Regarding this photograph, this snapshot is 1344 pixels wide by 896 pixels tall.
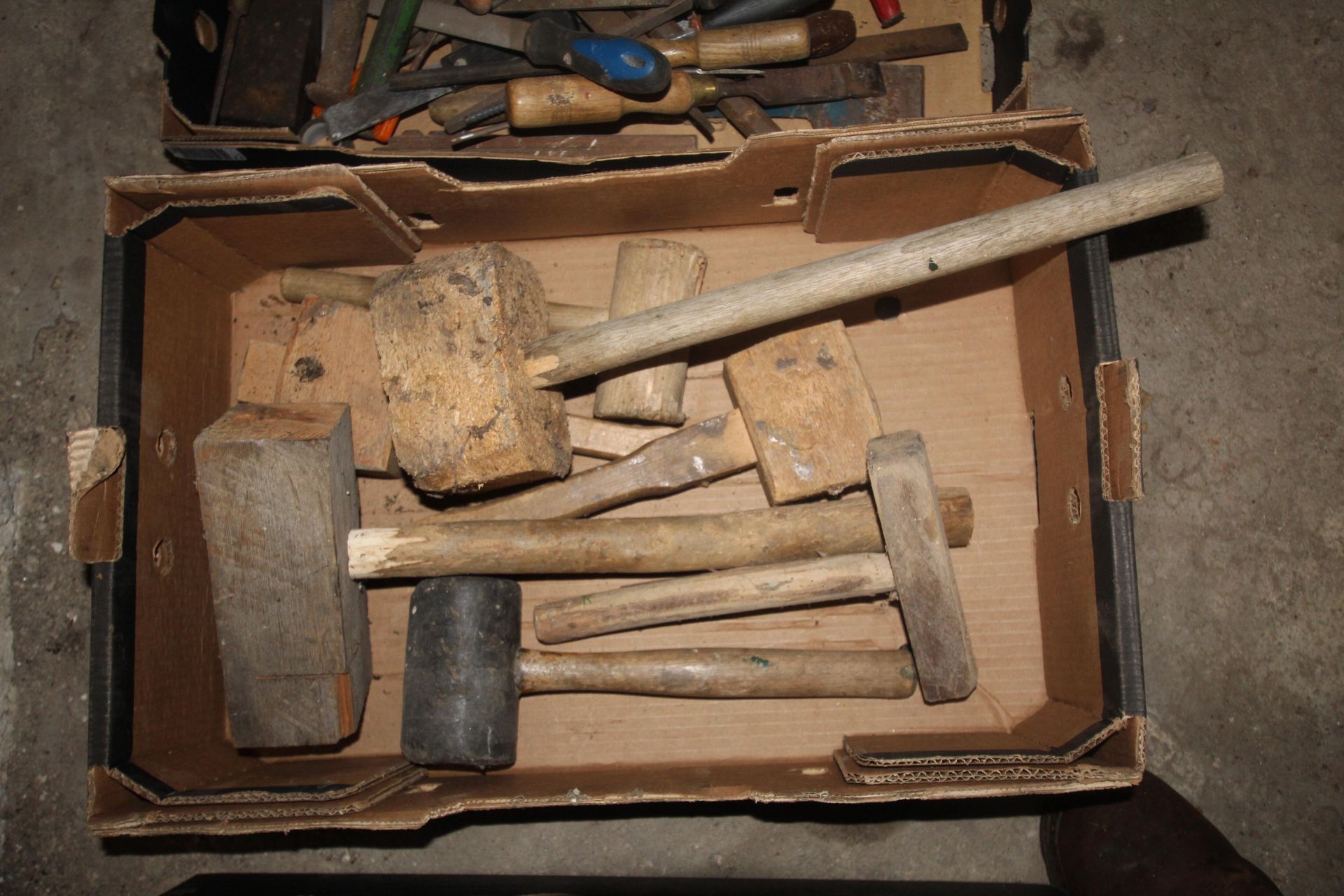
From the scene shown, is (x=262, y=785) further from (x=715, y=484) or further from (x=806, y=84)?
(x=806, y=84)

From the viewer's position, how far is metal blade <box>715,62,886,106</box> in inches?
70.3

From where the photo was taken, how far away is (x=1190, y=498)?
1.96m

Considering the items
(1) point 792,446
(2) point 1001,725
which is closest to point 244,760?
(1) point 792,446

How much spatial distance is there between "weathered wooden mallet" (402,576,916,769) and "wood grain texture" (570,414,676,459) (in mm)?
328

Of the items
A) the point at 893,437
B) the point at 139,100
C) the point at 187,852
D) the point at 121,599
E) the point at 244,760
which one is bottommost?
A: the point at 187,852

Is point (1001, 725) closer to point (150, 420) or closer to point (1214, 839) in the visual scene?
point (1214, 839)

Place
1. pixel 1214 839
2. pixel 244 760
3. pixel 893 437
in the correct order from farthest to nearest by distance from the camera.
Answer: pixel 1214 839 → pixel 244 760 → pixel 893 437

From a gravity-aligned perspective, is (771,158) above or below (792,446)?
above

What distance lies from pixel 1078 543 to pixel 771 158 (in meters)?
0.92

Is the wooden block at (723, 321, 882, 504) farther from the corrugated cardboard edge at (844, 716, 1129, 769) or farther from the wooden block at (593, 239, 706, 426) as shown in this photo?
the corrugated cardboard edge at (844, 716, 1129, 769)

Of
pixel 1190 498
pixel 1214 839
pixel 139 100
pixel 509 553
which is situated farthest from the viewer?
pixel 139 100

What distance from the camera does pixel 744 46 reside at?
172 centimetres

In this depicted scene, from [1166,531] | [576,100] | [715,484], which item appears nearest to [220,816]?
[715,484]

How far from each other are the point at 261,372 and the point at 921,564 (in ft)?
4.55
